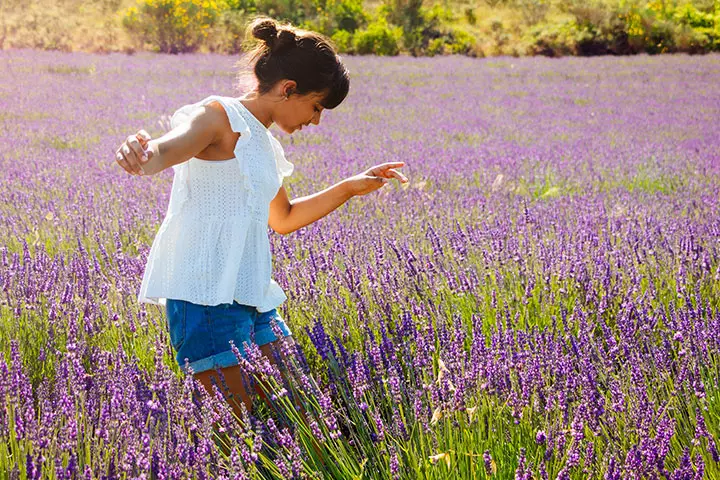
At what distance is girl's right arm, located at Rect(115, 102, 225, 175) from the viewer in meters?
1.68

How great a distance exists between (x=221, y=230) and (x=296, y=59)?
22.5 inches

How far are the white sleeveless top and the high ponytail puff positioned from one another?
0.68 feet

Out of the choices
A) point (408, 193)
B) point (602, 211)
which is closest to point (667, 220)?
point (602, 211)

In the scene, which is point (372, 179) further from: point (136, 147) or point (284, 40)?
point (136, 147)

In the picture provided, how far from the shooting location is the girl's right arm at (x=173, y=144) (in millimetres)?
1678

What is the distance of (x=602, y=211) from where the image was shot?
445 cm

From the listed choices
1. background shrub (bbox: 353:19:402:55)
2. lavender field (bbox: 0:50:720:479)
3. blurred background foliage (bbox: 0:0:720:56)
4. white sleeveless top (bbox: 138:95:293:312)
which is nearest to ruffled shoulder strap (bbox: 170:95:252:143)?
white sleeveless top (bbox: 138:95:293:312)

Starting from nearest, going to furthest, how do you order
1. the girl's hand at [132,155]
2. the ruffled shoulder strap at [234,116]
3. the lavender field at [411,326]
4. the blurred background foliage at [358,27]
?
1. the lavender field at [411,326]
2. the girl's hand at [132,155]
3. the ruffled shoulder strap at [234,116]
4. the blurred background foliage at [358,27]

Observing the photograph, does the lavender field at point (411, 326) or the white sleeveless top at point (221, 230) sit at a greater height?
the white sleeveless top at point (221, 230)

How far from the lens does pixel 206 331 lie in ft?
7.07

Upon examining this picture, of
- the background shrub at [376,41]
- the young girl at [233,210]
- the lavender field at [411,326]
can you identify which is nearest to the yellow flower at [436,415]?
the lavender field at [411,326]

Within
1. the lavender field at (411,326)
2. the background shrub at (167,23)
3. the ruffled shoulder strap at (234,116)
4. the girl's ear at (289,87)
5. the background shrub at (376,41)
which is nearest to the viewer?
the lavender field at (411,326)

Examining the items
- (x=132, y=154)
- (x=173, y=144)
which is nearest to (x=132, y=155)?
(x=132, y=154)

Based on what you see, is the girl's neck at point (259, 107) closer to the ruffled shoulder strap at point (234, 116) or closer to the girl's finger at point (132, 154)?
the ruffled shoulder strap at point (234, 116)
